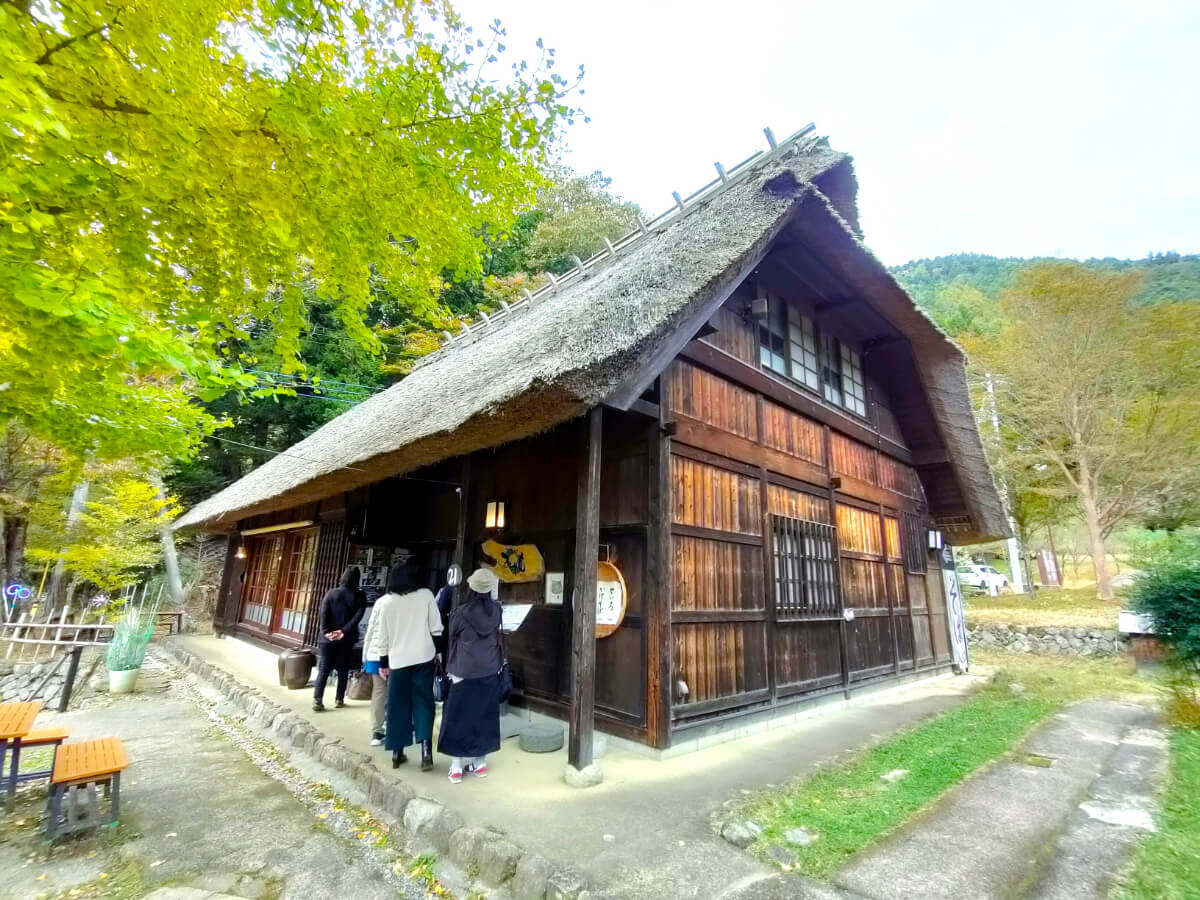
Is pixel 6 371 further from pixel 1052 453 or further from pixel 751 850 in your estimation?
pixel 1052 453

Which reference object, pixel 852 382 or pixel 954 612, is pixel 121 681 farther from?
pixel 954 612

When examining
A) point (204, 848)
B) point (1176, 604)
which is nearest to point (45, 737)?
point (204, 848)

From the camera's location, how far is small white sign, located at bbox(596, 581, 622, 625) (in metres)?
4.68

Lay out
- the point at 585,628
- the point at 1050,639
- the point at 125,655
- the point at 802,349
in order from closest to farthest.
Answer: the point at 585,628, the point at 802,349, the point at 125,655, the point at 1050,639


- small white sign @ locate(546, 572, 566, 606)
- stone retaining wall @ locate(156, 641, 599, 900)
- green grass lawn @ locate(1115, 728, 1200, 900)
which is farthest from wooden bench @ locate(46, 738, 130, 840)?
green grass lawn @ locate(1115, 728, 1200, 900)

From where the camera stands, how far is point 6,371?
3332mm

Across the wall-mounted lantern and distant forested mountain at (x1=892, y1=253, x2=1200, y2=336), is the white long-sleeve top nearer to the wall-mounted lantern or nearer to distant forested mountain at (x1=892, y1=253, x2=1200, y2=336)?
the wall-mounted lantern

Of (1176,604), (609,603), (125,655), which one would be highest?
(1176,604)

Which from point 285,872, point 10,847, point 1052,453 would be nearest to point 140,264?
point 10,847

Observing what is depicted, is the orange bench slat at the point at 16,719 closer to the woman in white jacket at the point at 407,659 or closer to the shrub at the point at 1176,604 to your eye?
the woman in white jacket at the point at 407,659

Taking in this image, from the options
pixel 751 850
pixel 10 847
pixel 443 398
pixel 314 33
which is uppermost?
pixel 314 33

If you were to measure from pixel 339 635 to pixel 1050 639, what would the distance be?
581 inches

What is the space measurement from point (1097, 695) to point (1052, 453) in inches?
431

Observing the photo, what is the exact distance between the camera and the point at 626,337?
143 inches
